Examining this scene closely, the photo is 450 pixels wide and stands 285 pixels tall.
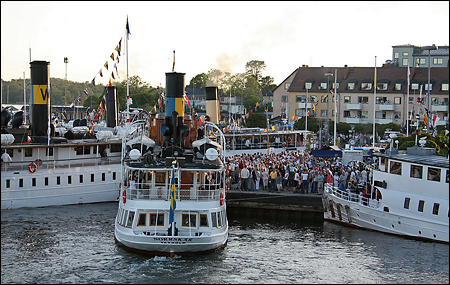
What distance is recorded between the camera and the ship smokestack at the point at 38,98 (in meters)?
42.2

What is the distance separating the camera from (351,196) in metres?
35.0

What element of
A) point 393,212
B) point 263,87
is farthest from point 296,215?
point 263,87

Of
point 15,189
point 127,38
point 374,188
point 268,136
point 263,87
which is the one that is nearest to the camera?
point 374,188

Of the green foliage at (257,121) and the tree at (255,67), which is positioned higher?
the tree at (255,67)

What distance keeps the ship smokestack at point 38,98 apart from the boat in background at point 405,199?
20.3 meters

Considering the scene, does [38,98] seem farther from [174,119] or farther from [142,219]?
[142,219]

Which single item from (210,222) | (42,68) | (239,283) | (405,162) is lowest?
(239,283)

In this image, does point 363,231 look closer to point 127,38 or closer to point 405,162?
point 405,162

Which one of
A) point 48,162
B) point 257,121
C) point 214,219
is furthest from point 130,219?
point 257,121

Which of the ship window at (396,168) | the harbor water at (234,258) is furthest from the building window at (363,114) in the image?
the ship window at (396,168)

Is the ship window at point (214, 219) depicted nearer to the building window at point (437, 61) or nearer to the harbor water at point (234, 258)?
the harbor water at point (234, 258)

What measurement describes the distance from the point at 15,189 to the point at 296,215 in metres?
17.1

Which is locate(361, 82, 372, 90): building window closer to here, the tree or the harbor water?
the harbor water

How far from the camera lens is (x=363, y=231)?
33.2 m
